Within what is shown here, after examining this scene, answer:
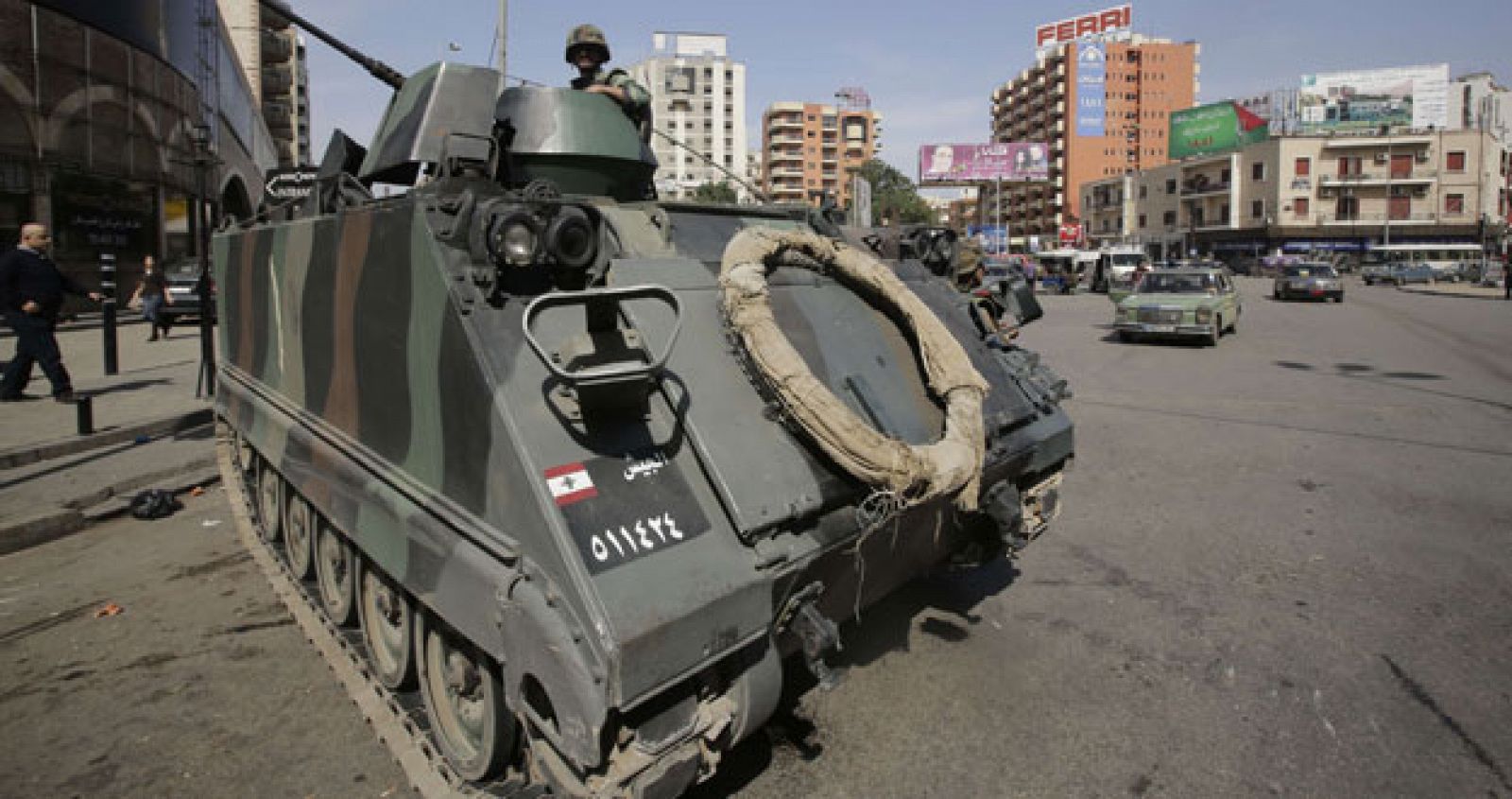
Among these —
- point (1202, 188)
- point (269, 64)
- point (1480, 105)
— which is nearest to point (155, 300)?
point (269, 64)

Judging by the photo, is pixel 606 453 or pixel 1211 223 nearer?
pixel 606 453

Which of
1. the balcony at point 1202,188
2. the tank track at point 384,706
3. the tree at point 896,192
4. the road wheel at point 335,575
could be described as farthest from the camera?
the tree at point 896,192

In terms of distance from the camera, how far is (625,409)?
2.94 metres

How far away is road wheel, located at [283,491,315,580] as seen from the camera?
5.00 meters

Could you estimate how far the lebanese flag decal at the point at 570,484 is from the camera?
8.61 feet

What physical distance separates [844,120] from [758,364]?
122 meters

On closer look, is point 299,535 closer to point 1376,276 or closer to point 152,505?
point 152,505

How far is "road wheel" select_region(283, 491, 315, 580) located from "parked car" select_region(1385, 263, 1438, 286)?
5785 centimetres

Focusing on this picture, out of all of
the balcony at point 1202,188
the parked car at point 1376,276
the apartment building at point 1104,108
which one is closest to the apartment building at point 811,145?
the apartment building at point 1104,108

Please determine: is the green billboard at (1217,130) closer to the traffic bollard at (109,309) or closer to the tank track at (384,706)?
the traffic bollard at (109,309)

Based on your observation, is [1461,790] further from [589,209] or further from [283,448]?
[283,448]

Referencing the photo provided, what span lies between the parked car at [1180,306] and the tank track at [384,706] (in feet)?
54.2

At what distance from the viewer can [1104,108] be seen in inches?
3735

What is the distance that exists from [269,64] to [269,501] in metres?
64.6
